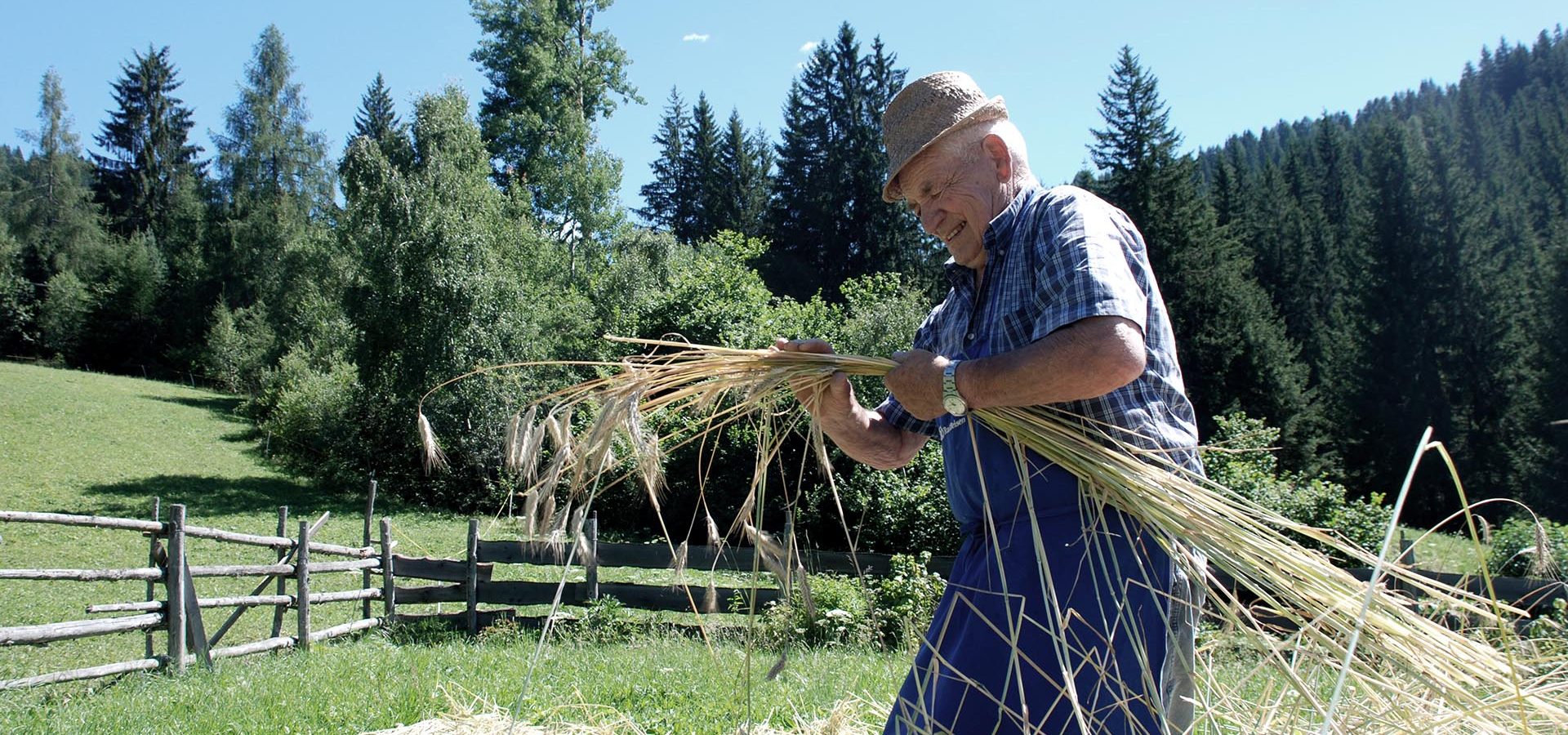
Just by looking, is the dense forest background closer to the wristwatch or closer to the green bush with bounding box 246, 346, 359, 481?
the green bush with bounding box 246, 346, 359, 481

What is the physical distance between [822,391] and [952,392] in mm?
496

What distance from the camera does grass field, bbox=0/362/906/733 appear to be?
4.15m

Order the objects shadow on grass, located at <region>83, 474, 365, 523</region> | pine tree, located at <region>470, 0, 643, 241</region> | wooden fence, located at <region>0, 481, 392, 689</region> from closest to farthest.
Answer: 1. wooden fence, located at <region>0, 481, 392, 689</region>
2. shadow on grass, located at <region>83, 474, 365, 523</region>
3. pine tree, located at <region>470, 0, 643, 241</region>

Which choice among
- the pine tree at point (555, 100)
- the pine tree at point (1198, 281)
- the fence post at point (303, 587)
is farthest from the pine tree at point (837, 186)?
the fence post at point (303, 587)

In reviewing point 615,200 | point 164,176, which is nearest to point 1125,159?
point 615,200

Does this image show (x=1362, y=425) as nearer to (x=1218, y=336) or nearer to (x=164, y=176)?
(x=1218, y=336)

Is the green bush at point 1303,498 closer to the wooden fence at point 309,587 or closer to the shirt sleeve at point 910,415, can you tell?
the wooden fence at point 309,587

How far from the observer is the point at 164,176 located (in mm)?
49188

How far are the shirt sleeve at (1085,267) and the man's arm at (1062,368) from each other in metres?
0.02

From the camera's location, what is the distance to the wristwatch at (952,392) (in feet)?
5.35

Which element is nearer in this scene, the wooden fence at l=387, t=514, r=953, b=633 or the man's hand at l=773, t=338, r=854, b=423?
the man's hand at l=773, t=338, r=854, b=423

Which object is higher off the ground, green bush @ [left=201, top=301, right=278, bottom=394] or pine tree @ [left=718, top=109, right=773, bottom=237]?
pine tree @ [left=718, top=109, right=773, bottom=237]

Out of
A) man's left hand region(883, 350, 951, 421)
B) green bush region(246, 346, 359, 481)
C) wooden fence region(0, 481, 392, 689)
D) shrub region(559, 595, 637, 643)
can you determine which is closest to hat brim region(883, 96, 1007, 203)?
man's left hand region(883, 350, 951, 421)

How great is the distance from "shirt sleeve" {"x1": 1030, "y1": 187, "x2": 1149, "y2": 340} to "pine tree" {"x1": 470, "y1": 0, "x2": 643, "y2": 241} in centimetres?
2643
